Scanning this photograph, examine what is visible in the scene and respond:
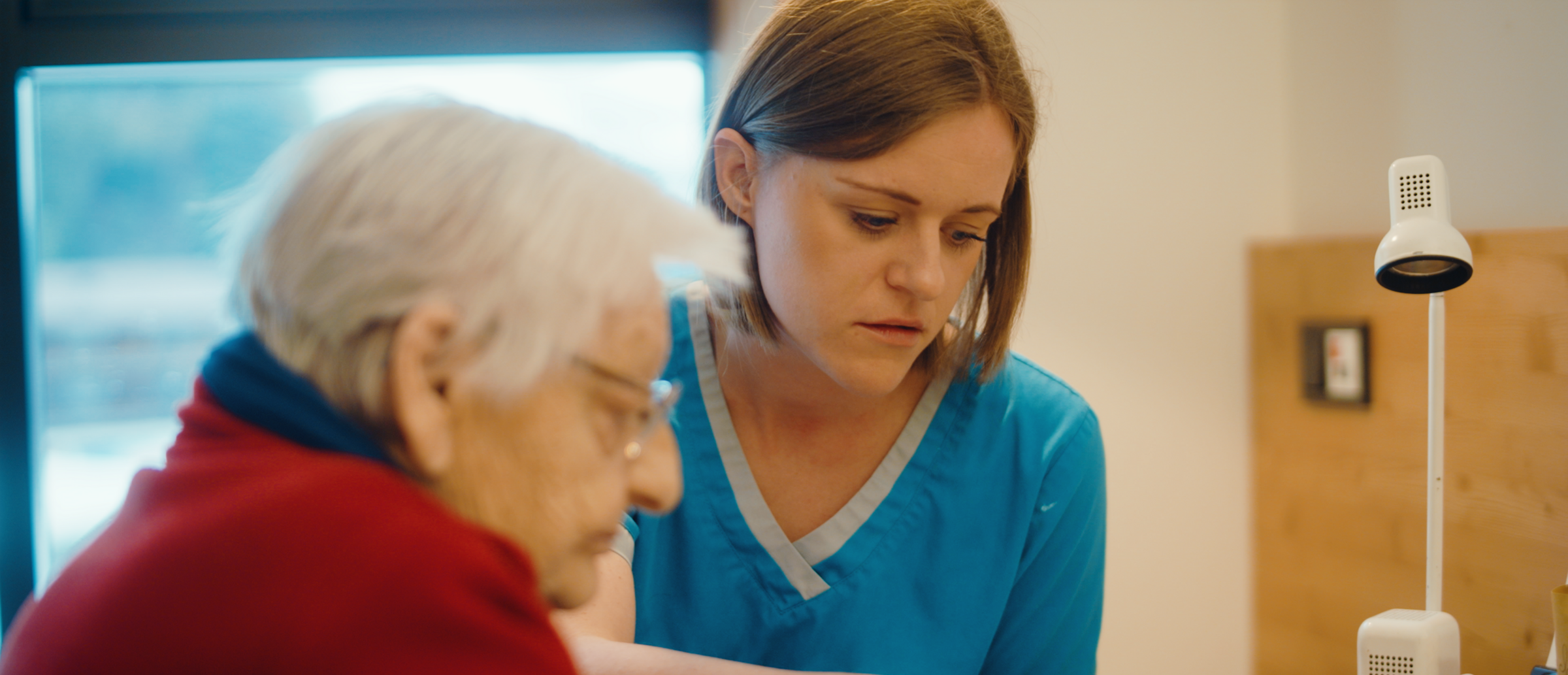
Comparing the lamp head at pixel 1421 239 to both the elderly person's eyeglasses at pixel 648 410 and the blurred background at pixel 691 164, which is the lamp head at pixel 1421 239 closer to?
the blurred background at pixel 691 164

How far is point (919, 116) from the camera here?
0.93m

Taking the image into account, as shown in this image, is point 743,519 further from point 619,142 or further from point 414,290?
point 619,142

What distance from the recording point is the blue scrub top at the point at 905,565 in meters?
1.14

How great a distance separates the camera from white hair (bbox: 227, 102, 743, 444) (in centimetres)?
47

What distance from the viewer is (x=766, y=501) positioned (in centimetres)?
119

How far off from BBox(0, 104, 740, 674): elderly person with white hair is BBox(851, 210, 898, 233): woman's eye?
0.43 metres

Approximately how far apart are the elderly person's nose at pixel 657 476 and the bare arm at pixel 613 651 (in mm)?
334

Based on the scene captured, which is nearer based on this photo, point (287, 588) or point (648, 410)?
point (287, 588)

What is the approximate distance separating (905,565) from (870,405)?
214mm

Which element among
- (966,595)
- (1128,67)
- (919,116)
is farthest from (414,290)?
(1128,67)

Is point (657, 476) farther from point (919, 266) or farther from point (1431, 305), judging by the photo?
point (1431, 305)

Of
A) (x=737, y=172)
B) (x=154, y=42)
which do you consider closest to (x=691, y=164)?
(x=737, y=172)

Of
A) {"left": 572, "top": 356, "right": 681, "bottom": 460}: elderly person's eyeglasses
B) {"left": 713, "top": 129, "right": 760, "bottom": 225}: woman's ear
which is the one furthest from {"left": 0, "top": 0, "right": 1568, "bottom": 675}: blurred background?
{"left": 572, "top": 356, "right": 681, "bottom": 460}: elderly person's eyeglasses

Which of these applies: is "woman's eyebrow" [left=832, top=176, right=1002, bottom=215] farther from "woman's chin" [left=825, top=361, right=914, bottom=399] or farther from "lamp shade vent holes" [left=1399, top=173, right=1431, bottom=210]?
"lamp shade vent holes" [left=1399, top=173, right=1431, bottom=210]
